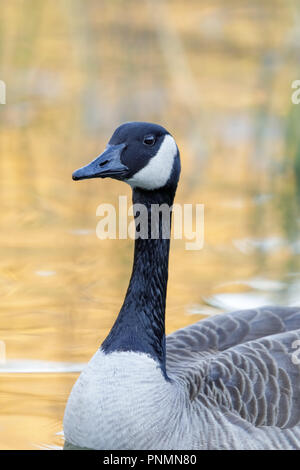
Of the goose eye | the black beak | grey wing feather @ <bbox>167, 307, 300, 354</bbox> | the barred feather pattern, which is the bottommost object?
the barred feather pattern

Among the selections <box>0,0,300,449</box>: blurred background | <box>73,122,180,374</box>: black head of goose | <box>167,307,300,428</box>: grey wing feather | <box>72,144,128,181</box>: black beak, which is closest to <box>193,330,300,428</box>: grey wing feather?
<box>167,307,300,428</box>: grey wing feather

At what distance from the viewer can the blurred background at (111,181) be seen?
287 inches

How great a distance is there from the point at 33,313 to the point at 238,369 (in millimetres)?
2320

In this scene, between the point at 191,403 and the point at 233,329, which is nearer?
the point at 191,403

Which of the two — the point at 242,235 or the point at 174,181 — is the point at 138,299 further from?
the point at 242,235

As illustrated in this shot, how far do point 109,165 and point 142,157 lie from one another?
25 centimetres

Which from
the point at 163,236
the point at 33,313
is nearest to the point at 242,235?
the point at 33,313

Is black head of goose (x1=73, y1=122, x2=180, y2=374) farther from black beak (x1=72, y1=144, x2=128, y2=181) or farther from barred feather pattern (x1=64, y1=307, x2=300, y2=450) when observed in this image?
barred feather pattern (x1=64, y1=307, x2=300, y2=450)

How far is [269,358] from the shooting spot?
5.85 meters

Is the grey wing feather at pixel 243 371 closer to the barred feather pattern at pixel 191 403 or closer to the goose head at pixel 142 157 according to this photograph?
the barred feather pattern at pixel 191 403

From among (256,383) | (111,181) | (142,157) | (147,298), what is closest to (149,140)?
(142,157)

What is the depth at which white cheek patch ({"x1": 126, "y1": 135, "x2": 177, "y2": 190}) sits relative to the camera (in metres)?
5.73

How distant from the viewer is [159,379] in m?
5.63

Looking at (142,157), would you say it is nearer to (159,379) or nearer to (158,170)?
(158,170)
